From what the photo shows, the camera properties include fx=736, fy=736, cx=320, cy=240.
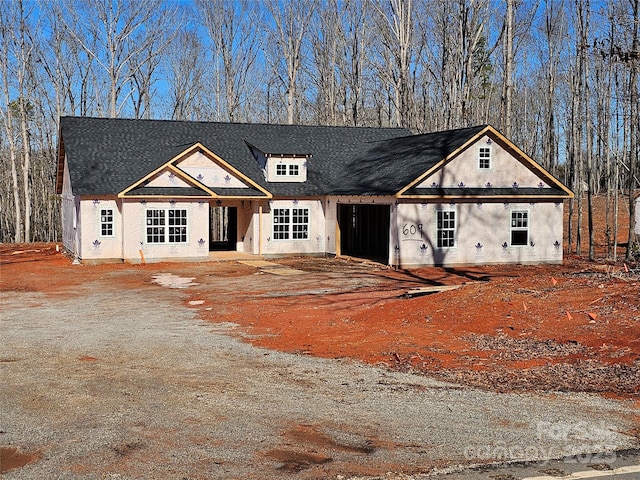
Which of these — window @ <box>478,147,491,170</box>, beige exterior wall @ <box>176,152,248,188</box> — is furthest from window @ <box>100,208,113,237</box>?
window @ <box>478,147,491,170</box>

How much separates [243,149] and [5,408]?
26146 mm

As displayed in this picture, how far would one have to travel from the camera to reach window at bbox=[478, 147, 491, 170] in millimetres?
27453

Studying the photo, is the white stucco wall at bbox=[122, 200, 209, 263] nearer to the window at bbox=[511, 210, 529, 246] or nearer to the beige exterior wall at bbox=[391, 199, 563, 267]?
the beige exterior wall at bbox=[391, 199, 563, 267]

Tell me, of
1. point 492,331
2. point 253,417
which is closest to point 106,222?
point 492,331

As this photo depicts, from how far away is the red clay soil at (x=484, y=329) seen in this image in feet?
33.4

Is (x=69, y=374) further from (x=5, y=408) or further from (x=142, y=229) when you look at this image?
(x=142, y=229)

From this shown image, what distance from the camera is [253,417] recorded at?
802 cm

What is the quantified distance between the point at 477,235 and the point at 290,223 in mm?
8038

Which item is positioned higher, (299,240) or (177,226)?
(177,226)

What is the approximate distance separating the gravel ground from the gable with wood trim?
1595 centimetres

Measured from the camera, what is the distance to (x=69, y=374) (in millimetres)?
10211

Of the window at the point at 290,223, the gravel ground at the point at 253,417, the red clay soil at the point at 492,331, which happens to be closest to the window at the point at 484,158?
the window at the point at 290,223

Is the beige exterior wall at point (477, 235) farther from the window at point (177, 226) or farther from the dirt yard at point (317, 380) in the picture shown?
the window at point (177, 226)

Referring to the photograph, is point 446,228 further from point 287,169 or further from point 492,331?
point 492,331
